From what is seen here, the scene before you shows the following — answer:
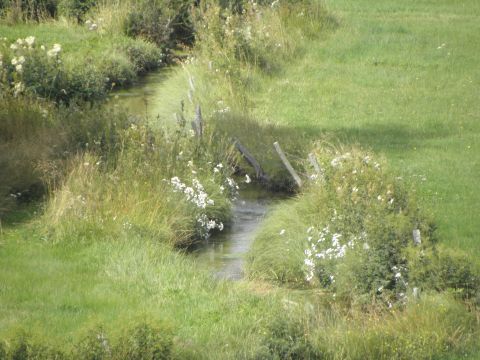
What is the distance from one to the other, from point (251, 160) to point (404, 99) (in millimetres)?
4960

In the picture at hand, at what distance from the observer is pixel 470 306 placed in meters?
9.93

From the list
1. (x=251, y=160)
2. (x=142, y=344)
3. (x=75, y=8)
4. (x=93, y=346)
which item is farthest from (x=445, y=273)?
(x=75, y=8)

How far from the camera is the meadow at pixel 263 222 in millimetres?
9375

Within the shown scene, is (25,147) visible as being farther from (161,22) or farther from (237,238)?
(161,22)

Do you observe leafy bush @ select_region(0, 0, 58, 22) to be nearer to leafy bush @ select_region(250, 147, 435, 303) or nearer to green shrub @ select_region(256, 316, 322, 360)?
leafy bush @ select_region(250, 147, 435, 303)

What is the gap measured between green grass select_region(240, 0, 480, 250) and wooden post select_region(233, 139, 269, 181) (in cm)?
165

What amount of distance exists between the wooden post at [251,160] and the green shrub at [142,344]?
7523 mm

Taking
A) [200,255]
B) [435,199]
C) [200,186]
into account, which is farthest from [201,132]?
[435,199]

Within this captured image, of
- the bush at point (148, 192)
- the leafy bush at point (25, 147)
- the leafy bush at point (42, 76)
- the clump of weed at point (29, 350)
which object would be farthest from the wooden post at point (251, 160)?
the clump of weed at point (29, 350)

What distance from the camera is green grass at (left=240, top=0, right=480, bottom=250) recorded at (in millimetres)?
14633

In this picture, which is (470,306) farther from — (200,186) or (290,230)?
(200,186)

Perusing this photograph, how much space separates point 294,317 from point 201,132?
20.2ft

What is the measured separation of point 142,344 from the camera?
860 cm

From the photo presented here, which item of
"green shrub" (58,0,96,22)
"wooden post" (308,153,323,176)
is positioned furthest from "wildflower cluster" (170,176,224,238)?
"green shrub" (58,0,96,22)
